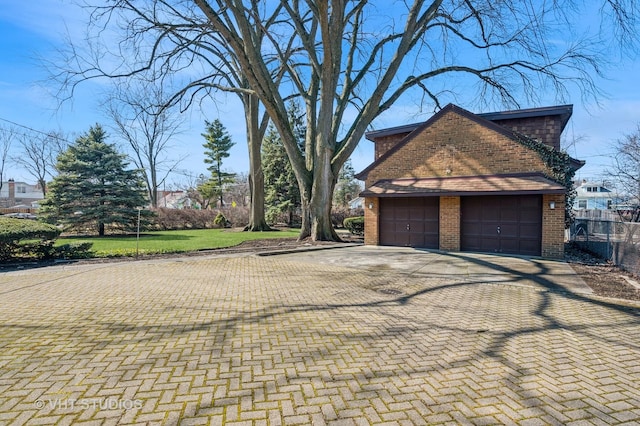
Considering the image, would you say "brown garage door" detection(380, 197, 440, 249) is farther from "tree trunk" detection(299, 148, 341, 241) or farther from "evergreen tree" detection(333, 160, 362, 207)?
"evergreen tree" detection(333, 160, 362, 207)

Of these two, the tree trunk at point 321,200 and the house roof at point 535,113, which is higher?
the house roof at point 535,113

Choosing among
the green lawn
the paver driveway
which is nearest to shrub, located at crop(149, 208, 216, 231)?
the green lawn

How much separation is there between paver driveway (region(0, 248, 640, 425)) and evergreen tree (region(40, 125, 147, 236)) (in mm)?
16749

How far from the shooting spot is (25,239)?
1056cm

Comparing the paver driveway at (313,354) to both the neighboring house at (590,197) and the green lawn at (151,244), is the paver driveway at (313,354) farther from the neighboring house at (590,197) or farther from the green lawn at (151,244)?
the neighboring house at (590,197)

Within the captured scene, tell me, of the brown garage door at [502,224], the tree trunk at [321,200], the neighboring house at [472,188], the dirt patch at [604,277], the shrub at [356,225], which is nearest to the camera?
the dirt patch at [604,277]

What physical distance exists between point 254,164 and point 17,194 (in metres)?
70.0

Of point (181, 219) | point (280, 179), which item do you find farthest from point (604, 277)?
point (181, 219)

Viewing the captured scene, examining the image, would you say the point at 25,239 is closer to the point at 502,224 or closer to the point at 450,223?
the point at 450,223

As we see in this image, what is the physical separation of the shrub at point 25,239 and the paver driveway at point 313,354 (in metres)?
4.07

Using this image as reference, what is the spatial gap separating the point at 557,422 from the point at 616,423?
0.46 meters

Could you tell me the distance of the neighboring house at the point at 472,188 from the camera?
1188cm

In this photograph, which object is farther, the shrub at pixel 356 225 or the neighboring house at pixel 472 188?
the shrub at pixel 356 225

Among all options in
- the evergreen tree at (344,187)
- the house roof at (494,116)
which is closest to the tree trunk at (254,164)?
the house roof at (494,116)
